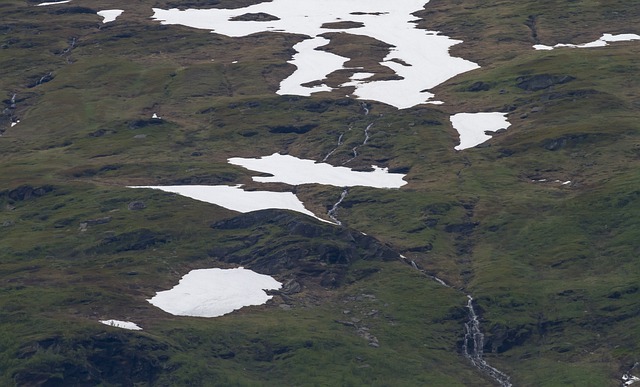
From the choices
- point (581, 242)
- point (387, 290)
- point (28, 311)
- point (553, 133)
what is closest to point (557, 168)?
point (553, 133)

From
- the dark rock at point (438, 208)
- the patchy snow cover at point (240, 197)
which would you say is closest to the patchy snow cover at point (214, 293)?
the patchy snow cover at point (240, 197)

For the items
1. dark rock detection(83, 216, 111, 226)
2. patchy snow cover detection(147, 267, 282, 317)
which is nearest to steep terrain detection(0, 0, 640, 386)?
dark rock detection(83, 216, 111, 226)

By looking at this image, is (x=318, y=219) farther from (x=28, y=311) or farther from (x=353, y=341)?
(x=28, y=311)

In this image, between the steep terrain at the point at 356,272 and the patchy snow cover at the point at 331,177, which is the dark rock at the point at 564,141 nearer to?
the steep terrain at the point at 356,272

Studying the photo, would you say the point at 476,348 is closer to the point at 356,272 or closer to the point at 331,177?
the point at 356,272

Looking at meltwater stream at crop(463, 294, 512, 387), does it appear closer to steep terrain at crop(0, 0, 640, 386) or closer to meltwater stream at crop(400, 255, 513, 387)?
meltwater stream at crop(400, 255, 513, 387)
